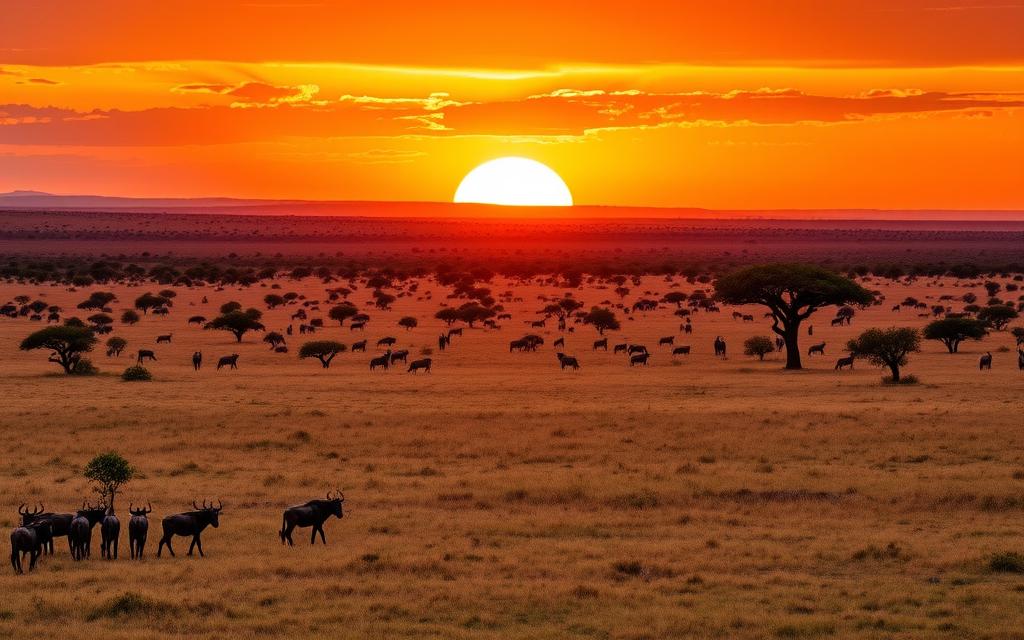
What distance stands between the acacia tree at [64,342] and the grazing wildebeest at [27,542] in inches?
1394

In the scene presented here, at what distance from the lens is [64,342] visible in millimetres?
55844

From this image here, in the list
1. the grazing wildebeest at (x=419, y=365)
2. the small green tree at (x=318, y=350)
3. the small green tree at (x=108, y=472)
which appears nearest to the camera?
the small green tree at (x=108, y=472)

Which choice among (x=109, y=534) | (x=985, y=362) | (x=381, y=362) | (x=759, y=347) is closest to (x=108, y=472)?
(x=109, y=534)

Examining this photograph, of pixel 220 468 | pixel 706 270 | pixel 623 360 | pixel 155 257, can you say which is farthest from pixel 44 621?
pixel 155 257

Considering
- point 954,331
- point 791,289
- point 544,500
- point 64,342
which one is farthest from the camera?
point 954,331

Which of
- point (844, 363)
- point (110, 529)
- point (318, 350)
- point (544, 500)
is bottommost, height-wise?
point (544, 500)

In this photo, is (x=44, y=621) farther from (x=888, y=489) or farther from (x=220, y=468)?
(x=888, y=489)

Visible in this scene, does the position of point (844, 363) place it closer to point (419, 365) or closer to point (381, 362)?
point (419, 365)

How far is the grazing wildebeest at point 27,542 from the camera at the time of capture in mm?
20422

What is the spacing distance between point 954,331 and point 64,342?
144 feet

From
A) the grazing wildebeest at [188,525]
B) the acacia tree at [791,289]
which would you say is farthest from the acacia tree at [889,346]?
the grazing wildebeest at [188,525]

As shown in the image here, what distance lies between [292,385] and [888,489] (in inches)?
1138

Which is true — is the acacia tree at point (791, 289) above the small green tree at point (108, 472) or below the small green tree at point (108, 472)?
above

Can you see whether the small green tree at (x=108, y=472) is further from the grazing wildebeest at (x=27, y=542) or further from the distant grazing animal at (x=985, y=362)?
the distant grazing animal at (x=985, y=362)
